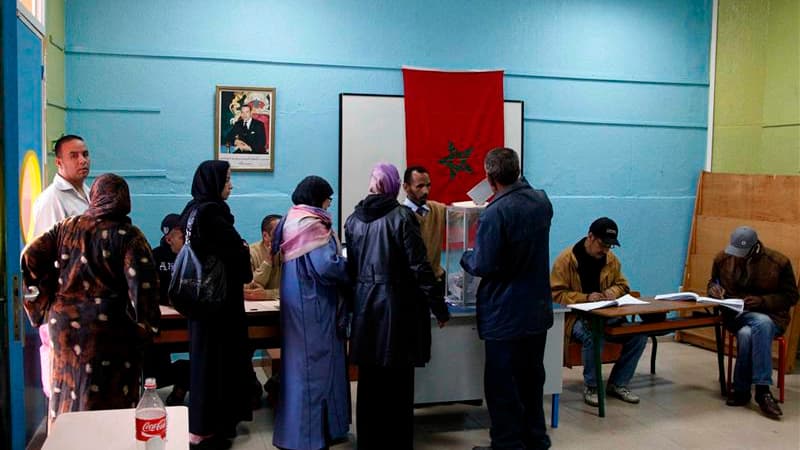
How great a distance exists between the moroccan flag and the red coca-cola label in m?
4.16

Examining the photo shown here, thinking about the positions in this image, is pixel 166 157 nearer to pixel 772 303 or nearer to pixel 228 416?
pixel 228 416

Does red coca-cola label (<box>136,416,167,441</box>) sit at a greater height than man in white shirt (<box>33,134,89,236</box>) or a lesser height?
lesser

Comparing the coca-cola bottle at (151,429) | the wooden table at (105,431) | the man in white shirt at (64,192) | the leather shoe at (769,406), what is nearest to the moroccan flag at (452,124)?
the leather shoe at (769,406)

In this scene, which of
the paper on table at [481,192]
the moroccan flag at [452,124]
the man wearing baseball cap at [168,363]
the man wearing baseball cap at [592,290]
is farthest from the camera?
the moroccan flag at [452,124]

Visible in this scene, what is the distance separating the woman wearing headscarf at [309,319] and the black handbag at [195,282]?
39cm

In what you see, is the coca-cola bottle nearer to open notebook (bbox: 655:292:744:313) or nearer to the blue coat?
the blue coat

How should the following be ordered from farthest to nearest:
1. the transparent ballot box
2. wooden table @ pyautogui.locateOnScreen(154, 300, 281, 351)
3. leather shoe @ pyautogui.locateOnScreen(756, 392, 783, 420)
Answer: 1. leather shoe @ pyautogui.locateOnScreen(756, 392, 783, 420)
2. the transparent ballot box
3. wooden table @ pyautogui.locateOnScreen(154, 300, 281, 351)

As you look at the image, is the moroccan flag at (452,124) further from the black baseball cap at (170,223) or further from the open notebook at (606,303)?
the black baseball cap at (170,223)

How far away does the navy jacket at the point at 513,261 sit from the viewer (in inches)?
147

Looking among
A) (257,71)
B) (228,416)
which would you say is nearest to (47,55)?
(257,71)

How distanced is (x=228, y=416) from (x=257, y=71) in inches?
109

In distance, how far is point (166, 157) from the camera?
214 inches

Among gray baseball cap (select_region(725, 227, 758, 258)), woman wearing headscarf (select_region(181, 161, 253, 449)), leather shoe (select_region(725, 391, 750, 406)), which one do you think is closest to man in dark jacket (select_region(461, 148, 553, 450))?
woman wearing headscarf (select_region(181, 161, 253, 449))

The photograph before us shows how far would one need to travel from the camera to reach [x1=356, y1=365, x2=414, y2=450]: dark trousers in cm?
384
